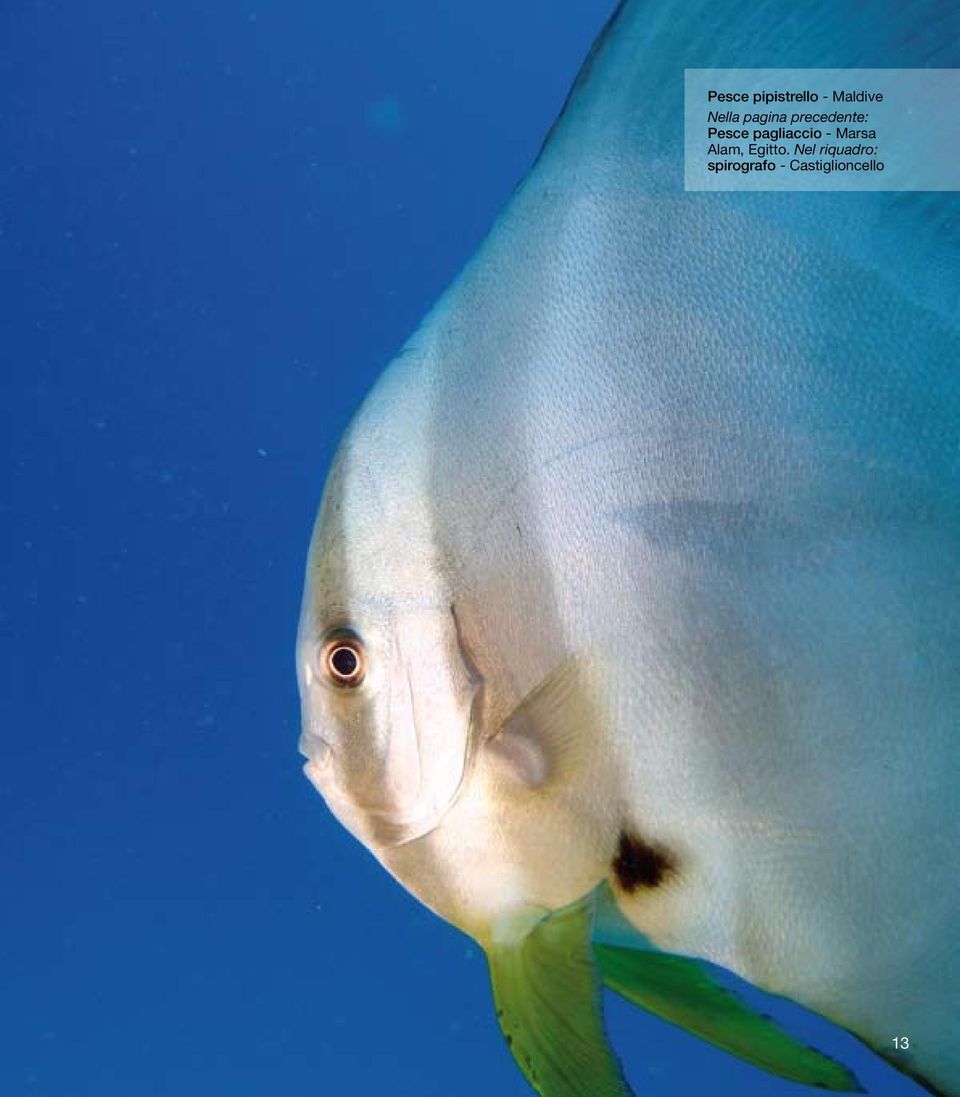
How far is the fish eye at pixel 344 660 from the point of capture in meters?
1.01

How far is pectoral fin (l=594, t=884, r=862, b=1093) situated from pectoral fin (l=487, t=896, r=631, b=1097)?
0.06m

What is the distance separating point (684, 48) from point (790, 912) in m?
0.81

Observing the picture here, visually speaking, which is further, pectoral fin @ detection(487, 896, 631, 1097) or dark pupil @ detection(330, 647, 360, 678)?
dark pupil @ detection(330, 647, 360, 678)

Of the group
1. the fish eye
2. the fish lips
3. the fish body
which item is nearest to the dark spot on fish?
the fish body

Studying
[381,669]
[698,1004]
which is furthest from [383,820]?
[698,1004]

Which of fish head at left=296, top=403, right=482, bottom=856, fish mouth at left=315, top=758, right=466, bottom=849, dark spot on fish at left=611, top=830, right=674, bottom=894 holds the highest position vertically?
fish head at left=296, top=403, right=482, bottom=856

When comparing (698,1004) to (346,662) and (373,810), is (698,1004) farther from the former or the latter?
(346,662)

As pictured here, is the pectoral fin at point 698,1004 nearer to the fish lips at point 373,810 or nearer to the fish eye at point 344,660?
the fish lips at point 373,810

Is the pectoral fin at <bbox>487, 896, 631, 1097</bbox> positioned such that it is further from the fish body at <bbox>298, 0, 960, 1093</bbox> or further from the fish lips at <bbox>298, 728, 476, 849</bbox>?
the fish lips at <bbox>298, 728, 476, 849</bbox>

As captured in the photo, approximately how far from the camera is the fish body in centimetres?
90

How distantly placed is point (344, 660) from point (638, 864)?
1.15 ft

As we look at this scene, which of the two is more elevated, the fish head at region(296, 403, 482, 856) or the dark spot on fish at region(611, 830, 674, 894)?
the fish head at region(296, 403, 482, 856)

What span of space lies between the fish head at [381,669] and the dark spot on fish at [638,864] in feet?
0.56

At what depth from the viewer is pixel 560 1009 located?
36.4 inches
